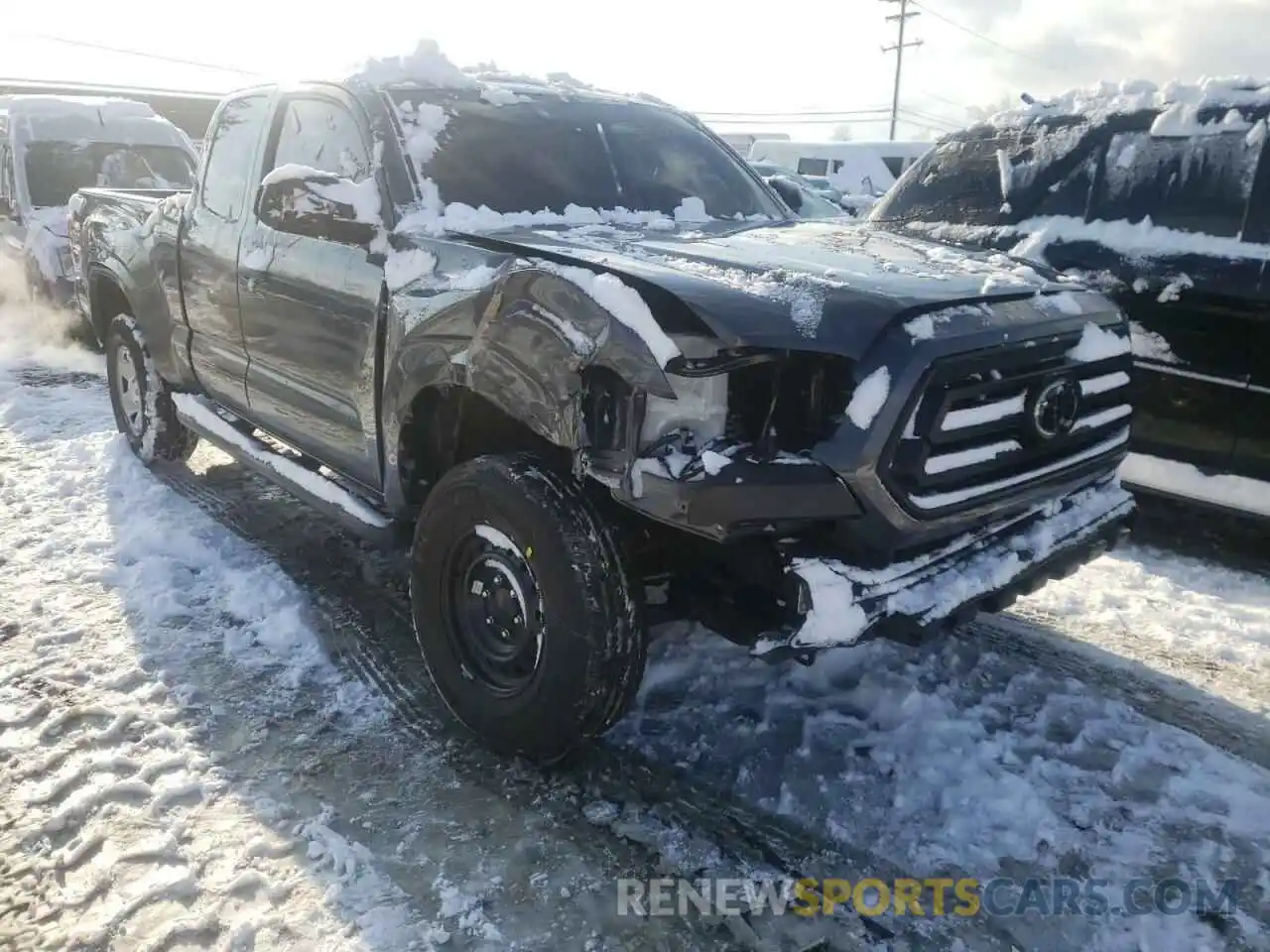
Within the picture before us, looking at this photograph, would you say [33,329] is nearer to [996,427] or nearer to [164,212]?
[164,212]

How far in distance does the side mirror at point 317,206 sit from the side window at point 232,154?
1.01 m

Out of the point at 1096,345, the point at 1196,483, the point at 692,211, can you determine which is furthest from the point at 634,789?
the point at 1196,483

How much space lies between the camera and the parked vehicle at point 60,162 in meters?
9.17

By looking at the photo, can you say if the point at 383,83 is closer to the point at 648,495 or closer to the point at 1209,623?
the point at 648,495

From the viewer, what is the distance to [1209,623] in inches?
152

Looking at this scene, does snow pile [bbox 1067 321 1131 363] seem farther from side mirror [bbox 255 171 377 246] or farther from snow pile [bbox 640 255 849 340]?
side mirror [bbox 255 171 377 246]

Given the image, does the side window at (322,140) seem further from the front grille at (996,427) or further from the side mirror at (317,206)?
the front grille at (996,427)

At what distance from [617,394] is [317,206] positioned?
1.53 metres

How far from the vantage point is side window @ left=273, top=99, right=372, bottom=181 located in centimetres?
353

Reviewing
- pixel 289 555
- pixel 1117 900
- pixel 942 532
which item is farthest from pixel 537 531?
pixel 289 555

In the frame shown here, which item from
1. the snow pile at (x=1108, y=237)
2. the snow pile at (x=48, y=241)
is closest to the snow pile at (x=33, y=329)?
the snow pile at (x=48, y=241)

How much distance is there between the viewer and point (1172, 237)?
4.21 m

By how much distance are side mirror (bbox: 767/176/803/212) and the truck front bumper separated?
6.71ft

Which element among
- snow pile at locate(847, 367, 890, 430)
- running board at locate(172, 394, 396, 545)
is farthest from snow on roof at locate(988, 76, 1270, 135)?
running board at locate(172, 394, 396, 545)
